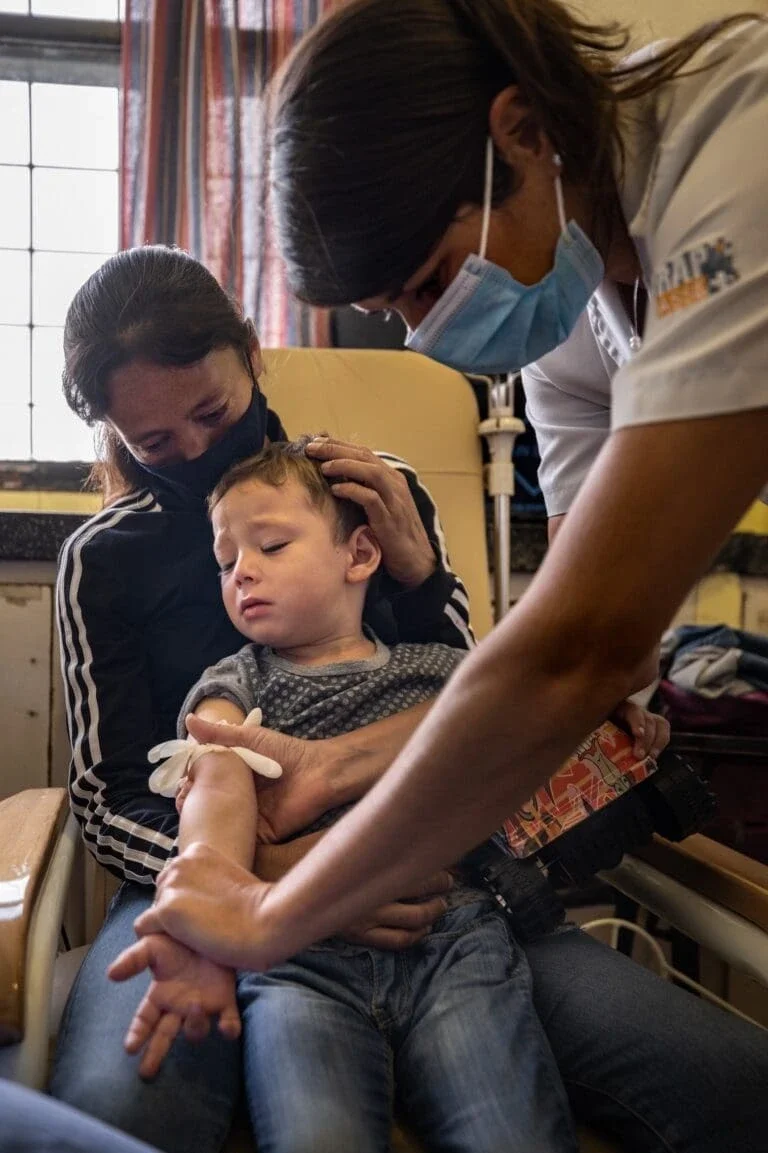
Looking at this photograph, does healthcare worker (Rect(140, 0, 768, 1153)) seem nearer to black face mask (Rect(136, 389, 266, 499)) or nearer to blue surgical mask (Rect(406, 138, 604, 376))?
blue surgical mask (Rect(406, 138, 604, 376))

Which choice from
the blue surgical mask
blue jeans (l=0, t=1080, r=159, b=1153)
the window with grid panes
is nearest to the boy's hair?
the blue surgical mask

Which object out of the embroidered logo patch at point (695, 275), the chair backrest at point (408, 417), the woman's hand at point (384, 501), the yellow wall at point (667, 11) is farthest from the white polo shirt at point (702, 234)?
the yellow wall at point (667, 11)

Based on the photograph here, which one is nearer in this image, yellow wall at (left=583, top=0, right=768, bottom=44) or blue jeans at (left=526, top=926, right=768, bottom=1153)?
blue jeans at (left=526, top=926, right=768, bottom=1153)

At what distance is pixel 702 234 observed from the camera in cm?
75

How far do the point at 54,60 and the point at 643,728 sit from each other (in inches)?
79.5

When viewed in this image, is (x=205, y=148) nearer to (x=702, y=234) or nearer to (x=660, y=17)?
(x=660, y=17)

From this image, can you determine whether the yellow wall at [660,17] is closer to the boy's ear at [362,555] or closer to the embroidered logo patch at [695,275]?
the boy's ear at [362,555]

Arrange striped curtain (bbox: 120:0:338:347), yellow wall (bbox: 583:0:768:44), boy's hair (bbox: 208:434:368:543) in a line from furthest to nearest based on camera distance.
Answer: yellow wall (bbox: 583:0:768:44) < striped curtain (bbox: 120:0:338:347) < boy's hair (bbox: 208:434:368:543)

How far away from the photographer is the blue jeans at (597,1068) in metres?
0.90

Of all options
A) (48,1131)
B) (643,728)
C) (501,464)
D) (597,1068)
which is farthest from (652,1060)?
(501,464)

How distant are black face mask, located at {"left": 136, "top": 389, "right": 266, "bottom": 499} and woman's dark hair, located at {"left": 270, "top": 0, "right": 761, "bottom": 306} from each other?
1.61 ft

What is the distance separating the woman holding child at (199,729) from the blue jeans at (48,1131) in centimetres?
28

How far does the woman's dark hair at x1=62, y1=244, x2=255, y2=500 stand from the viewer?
4.23ft

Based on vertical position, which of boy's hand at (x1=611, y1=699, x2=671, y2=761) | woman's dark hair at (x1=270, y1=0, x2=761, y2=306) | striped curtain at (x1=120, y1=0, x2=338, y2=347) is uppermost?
striped curtain at (x1=120, y1=0, x2=338, y2=347)
